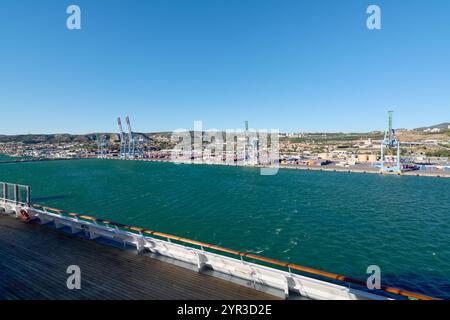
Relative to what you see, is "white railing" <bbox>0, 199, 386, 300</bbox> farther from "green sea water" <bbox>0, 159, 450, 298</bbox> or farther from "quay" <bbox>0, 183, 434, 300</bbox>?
"green sea water" <bbox>0, 159, 450, 298</bbox>

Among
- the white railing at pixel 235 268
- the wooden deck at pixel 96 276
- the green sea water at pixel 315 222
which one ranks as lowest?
the green sea water at pixel 315 222

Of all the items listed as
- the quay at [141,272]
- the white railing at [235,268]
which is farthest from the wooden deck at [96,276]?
the white railing at [235,268]

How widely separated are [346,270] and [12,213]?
1802 cm

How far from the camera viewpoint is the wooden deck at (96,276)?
17.4 feet

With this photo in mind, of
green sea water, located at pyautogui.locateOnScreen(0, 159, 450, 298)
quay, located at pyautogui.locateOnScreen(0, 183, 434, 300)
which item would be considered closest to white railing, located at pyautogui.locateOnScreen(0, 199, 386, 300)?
quay, located at pyautogui.locateOnScreen(0, 183, 434, 300)

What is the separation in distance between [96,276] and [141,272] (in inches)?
44.7

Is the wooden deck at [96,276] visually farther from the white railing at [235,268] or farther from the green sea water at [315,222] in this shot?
the green sea water at [315,222]

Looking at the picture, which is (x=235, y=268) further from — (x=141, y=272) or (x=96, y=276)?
(x=96, y=276)

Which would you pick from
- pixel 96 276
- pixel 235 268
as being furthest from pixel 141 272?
pixel 235 268

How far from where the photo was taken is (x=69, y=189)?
39.8 metres

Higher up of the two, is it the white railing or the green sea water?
the white railing

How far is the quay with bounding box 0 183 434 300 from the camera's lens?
5.18 metres

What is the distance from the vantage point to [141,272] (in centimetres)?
625
